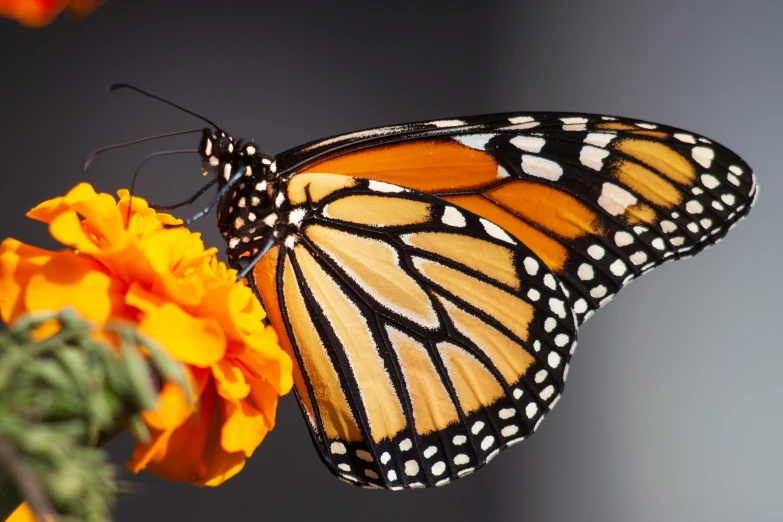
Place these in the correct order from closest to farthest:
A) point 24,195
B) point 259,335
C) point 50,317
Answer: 1. point 50,317
2. point 259,335
3. point 24,195

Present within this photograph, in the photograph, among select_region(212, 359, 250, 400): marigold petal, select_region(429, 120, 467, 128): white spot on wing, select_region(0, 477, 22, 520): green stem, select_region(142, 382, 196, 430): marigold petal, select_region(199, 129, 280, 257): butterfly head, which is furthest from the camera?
select_region(429, 120, 467, 128): white spot on wing

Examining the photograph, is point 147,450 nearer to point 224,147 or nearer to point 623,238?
point 224,147

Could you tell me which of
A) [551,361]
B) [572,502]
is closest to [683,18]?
[572,502]

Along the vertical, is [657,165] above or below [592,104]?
below

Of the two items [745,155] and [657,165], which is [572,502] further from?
[657,165]

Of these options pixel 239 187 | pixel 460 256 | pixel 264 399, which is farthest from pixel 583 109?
pixel 264 399

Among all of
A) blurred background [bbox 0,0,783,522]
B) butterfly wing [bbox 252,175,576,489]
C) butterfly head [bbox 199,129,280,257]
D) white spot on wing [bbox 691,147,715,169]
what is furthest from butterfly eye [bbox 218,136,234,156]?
blurred background [bbox 0,0,783,522]

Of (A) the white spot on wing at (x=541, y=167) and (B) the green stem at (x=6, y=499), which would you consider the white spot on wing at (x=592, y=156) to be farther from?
(B) the green stem at (x=6, y=499)

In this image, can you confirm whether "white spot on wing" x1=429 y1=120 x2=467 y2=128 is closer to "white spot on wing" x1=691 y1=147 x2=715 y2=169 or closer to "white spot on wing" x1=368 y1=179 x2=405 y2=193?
"white spot on wing" x1=368 y1=179 x2=405 y2=193
